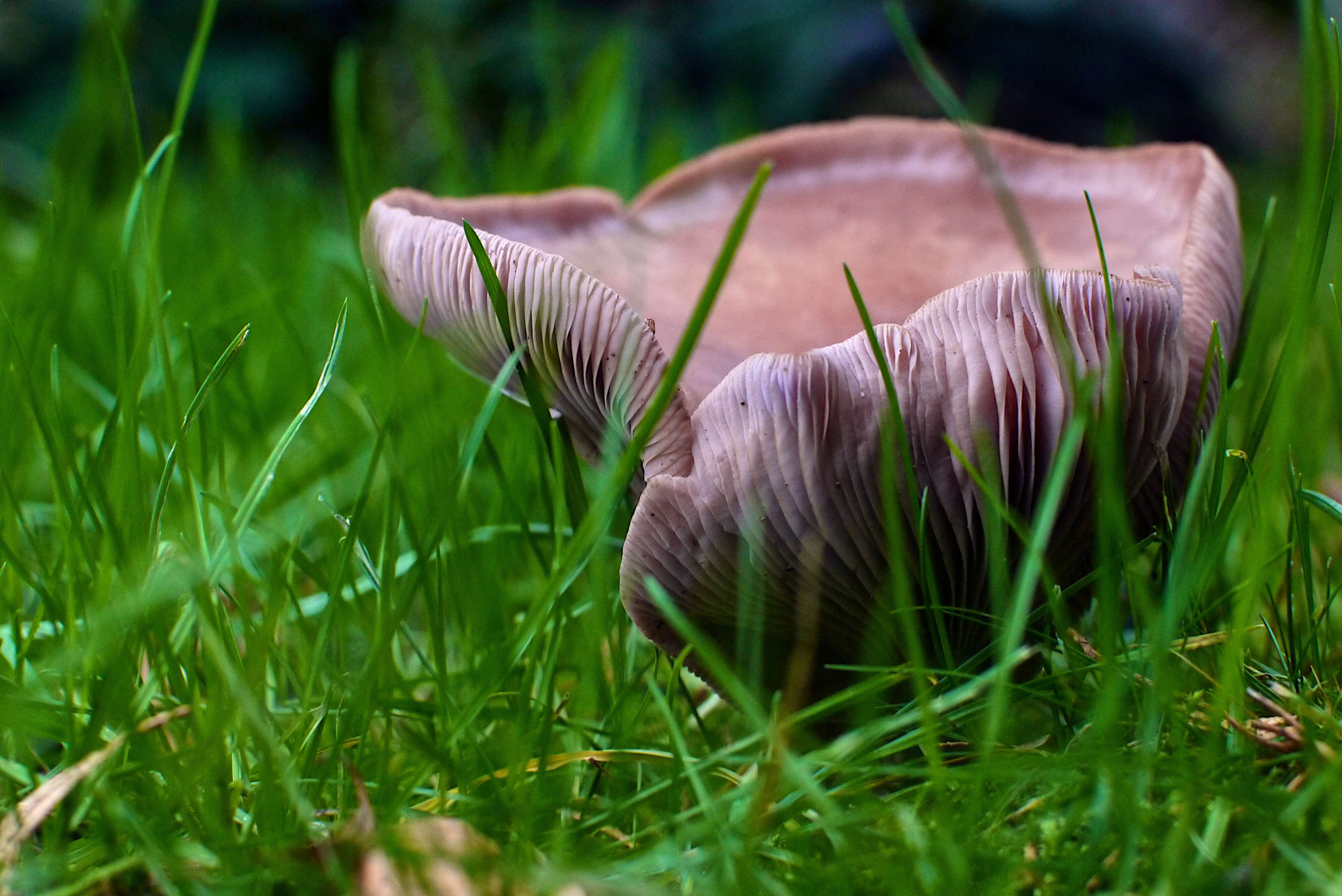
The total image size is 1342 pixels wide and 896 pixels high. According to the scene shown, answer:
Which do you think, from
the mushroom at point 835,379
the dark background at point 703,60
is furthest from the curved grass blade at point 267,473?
the dark background at point 703,60

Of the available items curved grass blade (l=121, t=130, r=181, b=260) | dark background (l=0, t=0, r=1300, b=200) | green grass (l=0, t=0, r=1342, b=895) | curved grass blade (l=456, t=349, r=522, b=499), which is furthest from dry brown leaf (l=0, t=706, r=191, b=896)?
dark background (l=0, t=0, r=1300, b=200)

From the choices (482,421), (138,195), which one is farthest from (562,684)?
(138,195)

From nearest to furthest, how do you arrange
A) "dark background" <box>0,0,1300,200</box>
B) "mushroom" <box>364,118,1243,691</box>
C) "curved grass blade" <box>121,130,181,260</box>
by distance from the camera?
"mushroom" <box>364,118,1243,691</box> < "curved grass blade" <box>121,130,181,260</box> < "dark background" <box>0,0,1300,200</box>

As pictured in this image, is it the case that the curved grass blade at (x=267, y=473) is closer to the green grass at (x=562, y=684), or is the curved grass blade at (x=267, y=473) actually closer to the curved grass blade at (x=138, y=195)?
the green grass at (x=562, y=684)

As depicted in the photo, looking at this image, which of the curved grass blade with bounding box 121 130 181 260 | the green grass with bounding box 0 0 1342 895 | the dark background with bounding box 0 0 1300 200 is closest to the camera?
the green grass with bounding box 0 0 1342 895

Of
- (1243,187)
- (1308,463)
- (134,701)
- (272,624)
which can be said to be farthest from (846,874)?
(1243,187)

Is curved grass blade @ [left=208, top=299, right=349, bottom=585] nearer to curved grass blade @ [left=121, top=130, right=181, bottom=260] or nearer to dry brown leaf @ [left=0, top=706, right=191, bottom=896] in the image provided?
dry brown leaf @ [left=0, top=706, right=191, bottom=896]

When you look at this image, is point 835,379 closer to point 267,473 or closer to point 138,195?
point 267,473

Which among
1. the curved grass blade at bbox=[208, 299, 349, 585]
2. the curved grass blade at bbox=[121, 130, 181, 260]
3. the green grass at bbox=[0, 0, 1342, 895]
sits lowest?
the green grass at bbox=[0, 0, 1342, 895]
